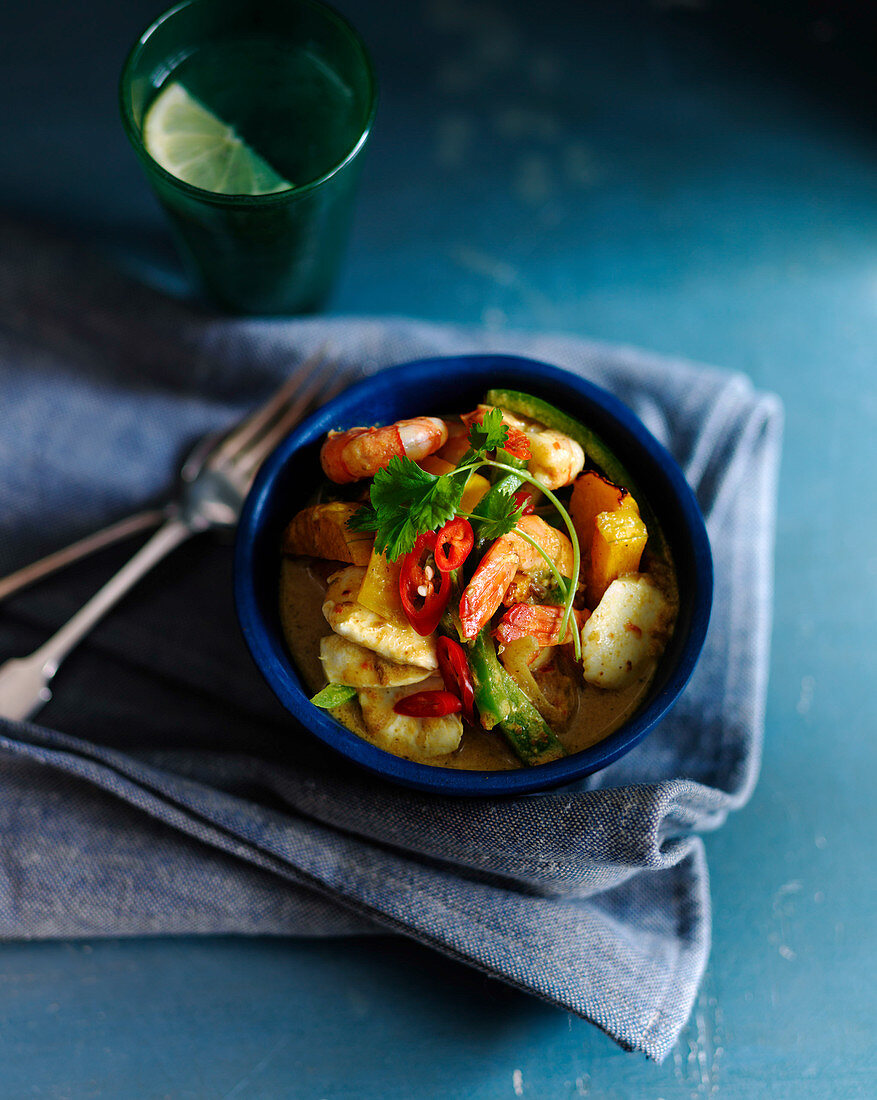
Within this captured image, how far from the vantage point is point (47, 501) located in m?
2.14

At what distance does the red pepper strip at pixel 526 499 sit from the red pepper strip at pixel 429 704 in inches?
12.5

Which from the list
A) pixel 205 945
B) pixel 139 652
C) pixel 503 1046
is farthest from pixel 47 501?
pixel 503 1046

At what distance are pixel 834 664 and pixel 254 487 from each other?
1.35 m

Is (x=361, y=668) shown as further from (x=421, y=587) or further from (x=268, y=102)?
(x=268, y=102)

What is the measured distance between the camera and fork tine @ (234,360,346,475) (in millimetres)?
2055

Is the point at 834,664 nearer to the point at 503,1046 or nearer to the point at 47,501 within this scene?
the point at 503,1046

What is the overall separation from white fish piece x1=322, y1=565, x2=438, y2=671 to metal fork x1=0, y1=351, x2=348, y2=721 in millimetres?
620

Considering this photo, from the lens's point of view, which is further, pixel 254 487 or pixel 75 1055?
pixel 75 1055

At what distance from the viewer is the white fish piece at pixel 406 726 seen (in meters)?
1.54

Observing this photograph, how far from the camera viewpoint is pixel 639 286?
2410mm

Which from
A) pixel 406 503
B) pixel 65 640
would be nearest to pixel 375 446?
pixel 406 503

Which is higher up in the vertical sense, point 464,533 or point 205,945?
point 464,533

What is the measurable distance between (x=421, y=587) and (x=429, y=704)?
19cm

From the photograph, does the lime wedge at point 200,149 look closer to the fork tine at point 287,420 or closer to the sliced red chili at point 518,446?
the fork tine at point 287,420
